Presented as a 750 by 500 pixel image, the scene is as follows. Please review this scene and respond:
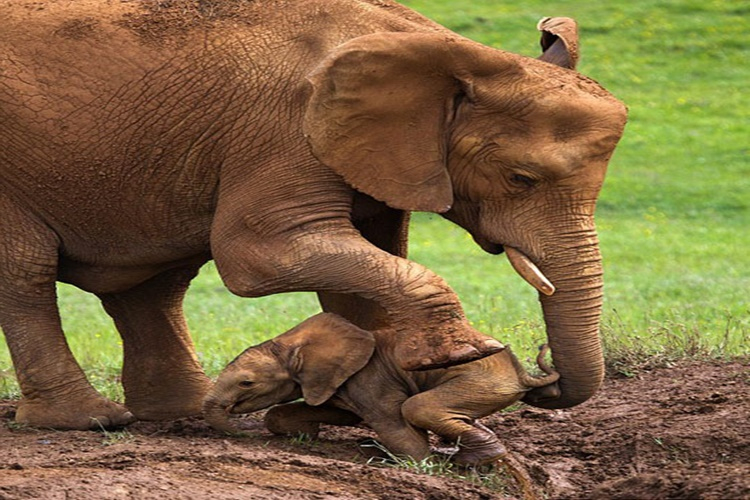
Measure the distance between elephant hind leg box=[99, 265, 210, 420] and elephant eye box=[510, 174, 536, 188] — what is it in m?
2.27

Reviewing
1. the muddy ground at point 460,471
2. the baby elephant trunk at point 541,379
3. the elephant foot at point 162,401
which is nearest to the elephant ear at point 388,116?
the baby elephant trunk at point 541,379

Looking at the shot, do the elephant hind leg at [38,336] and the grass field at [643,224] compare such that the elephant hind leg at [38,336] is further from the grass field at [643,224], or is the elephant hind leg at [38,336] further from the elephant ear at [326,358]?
the grass field at [643,224]

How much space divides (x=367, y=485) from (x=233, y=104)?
2.13 m

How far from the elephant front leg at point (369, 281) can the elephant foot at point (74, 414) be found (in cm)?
112

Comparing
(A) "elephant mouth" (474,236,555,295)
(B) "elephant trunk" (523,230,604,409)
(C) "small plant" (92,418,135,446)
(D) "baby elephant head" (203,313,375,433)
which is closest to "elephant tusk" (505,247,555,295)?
(A) "elephant mouth" (474,236,555,295)

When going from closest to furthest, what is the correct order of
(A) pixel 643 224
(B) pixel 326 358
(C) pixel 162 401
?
(B) pixel 326 358
(C) pixel 162 401
(A) pixel 643 224

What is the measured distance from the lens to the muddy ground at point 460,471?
6402mm

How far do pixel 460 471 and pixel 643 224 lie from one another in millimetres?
14602

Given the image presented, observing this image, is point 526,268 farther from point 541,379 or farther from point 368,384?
point 368,384

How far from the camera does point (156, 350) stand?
9.09m

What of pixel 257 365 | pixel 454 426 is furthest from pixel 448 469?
pixel 257 365

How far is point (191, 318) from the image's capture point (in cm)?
1448

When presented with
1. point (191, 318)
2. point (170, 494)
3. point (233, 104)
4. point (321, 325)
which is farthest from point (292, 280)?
point (191, 318)

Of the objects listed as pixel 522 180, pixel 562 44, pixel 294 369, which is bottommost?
pixel 294 369
